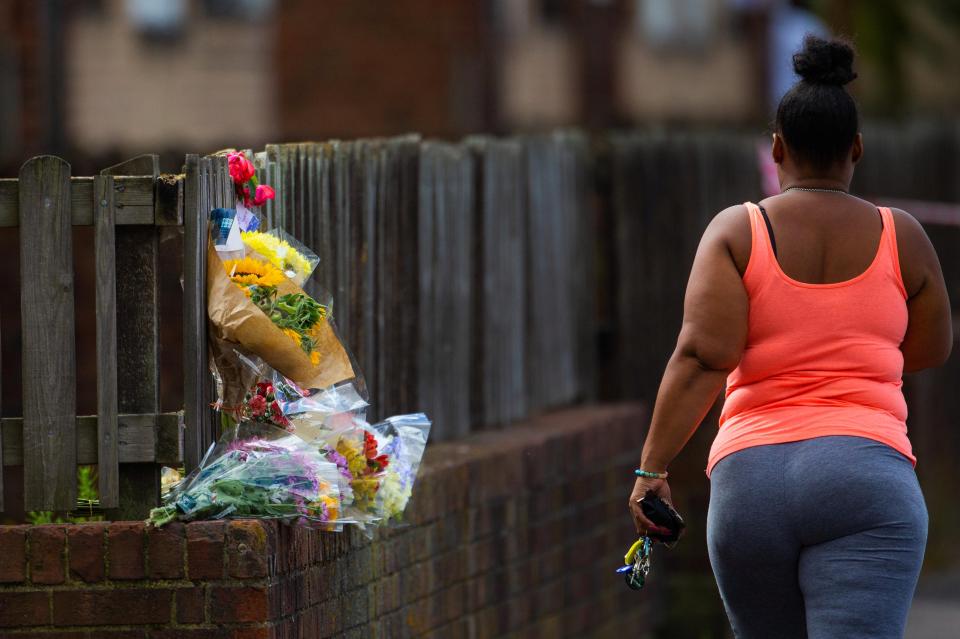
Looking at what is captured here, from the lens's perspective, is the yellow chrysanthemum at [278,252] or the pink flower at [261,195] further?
the pink flower at [261,195]

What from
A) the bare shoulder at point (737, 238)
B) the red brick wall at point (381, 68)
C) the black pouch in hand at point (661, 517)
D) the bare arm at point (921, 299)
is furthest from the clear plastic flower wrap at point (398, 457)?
the red brick wall at point (381, 68)

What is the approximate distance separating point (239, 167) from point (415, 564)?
1629mm

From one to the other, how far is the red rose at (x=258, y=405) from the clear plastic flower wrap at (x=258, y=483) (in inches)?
1.6

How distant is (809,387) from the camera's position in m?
4.17

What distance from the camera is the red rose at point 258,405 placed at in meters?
4.74

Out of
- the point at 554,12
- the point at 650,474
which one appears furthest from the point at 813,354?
the point at 554,12

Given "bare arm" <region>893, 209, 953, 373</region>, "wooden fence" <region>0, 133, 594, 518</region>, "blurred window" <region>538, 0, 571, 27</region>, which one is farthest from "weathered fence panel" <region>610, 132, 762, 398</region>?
"blurred window" <region>538, 0, 571, 27</region>

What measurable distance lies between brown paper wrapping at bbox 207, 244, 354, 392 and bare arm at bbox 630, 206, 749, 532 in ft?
3.27

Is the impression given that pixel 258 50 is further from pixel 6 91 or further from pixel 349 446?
pixel 349 446

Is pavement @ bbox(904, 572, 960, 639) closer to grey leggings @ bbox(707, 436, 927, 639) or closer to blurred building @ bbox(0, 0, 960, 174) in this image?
grey leggings @ bbox(707, 436, 927, 639)

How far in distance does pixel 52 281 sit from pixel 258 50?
15316 mm

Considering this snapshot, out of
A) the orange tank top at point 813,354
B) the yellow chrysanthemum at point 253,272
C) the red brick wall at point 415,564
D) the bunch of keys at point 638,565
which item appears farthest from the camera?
the yellow chrysanthemum at point 253,272

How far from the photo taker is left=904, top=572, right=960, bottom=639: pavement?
8609 mm

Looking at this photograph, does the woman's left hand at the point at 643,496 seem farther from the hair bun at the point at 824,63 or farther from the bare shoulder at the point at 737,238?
the hair bun at the point at 824,63
